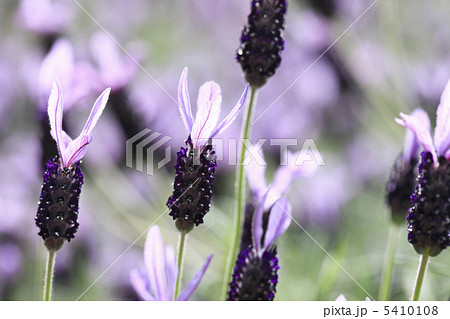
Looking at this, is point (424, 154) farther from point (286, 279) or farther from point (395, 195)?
point (286, 279)

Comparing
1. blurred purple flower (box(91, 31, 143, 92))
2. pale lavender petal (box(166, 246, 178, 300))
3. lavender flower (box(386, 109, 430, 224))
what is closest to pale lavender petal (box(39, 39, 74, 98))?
blurred purple flower (box(91, 31, 143, 92))

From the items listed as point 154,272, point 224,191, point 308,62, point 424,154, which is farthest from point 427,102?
point 154,272

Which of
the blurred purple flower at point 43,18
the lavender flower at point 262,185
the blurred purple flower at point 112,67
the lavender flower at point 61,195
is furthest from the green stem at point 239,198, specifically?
the blurred purple flower at point 43,18

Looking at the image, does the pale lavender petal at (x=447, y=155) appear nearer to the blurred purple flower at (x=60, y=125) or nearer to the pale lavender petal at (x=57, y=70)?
the blurred purple flower at (x=60, y=125)

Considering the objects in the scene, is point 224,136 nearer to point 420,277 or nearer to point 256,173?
point 256,173

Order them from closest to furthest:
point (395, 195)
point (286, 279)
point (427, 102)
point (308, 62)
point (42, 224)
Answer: point (42, 224)
point (395, 195)
point (286, 279)
point (427, 102)
point (308, 62)

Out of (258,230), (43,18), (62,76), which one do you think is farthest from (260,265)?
(43,18)
